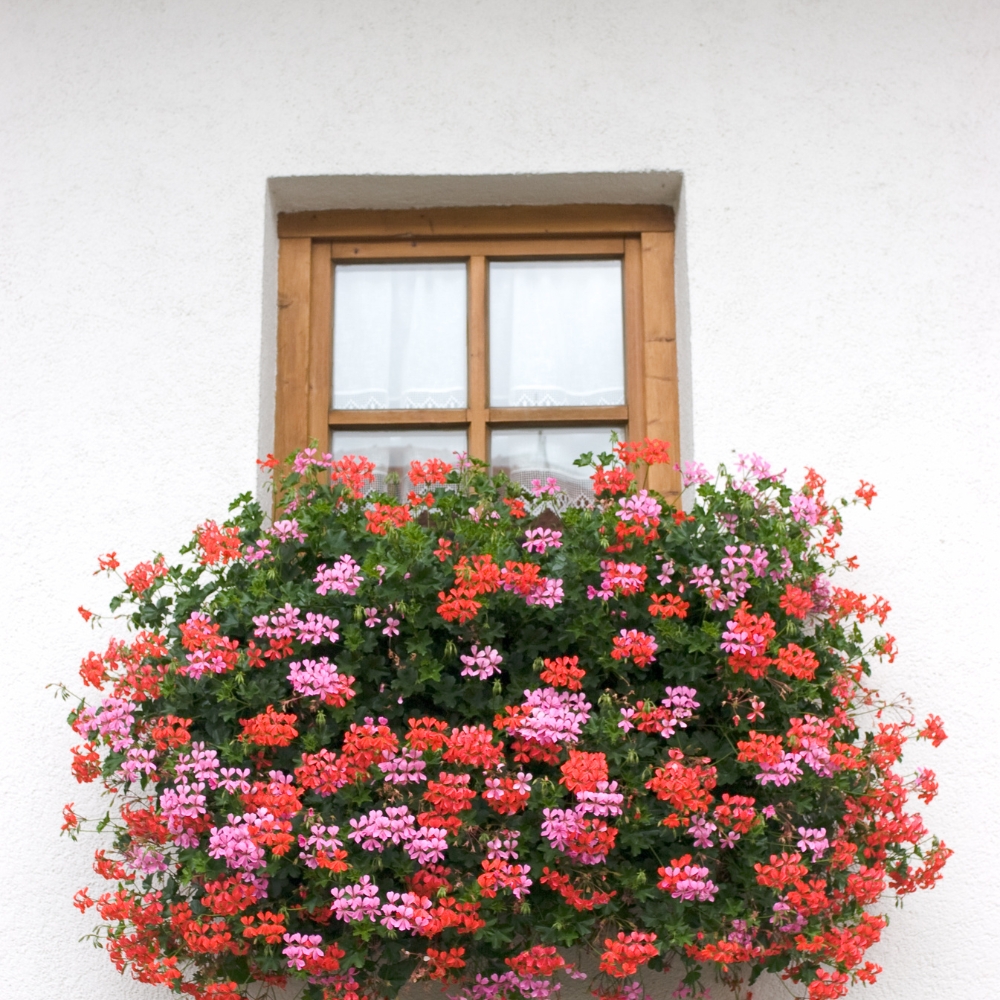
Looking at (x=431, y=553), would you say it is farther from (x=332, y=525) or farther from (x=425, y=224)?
(x=425, y=224)

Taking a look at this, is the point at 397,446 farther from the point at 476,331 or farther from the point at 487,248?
the point at 487,248

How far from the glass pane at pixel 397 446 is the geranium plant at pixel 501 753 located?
539mm

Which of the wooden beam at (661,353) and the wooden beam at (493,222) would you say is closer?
the wooden beam at (661,353)

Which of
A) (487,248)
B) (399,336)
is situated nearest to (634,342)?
(487,248)

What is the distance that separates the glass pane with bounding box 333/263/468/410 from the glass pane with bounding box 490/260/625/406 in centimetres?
11

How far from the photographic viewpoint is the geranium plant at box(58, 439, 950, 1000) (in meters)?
2.45

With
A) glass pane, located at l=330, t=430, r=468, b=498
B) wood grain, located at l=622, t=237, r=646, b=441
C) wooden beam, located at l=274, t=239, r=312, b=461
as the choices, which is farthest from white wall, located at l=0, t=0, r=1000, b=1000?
glass pane, located at l=330, t=430, r=468, b=498

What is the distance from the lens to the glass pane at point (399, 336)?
3396 mm

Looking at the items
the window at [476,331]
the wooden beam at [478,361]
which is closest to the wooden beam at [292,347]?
the window at [476,331]

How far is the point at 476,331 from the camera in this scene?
339 cm

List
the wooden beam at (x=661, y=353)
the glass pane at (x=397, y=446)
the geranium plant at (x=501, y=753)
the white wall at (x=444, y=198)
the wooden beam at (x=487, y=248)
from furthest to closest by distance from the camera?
the wooden beam at (x=487, y=248) < the glass pane at (x=397, y=446) < the wooden beam at (x=661, y=353) < the white wall at (x=444, y=198) < the geranium plant at (x=501, y=753)

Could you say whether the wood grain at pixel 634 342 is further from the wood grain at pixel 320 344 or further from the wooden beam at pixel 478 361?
the wood grain at pixel 320 344

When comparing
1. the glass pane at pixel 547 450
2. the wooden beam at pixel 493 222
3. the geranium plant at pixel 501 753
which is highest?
the wooden beam at pixel 493 222

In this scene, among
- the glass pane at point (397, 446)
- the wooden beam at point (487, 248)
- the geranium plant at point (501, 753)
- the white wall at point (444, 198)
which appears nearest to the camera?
the geranium plant at point (501, 753)
